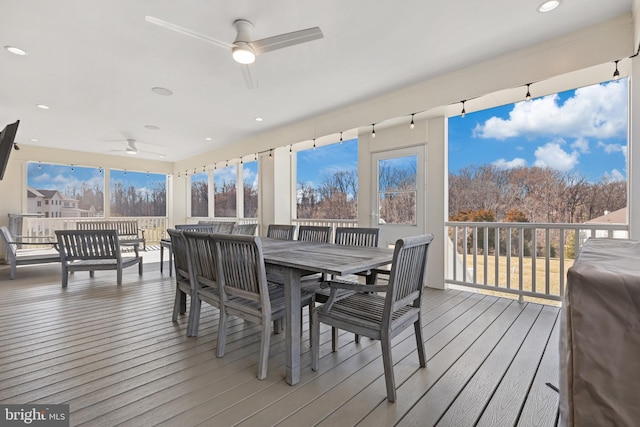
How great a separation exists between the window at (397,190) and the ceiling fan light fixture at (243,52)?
2.71 m

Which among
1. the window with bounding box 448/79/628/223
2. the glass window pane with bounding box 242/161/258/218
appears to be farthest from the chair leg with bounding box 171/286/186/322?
the glass window pane with bounding box 242/161/258/218

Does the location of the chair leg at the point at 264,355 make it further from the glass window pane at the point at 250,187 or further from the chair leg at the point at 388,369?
the glass window pane at the point at 250,187

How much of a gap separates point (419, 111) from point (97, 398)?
4.05m

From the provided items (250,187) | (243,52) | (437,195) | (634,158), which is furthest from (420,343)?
(250,187)

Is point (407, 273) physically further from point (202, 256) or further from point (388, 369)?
point (202, 256)

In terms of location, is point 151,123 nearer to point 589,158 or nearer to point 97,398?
point 97,398

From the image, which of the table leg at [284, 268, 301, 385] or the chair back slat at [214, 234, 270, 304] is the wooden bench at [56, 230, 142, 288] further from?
the table leg at [284, 268, 301, 385]

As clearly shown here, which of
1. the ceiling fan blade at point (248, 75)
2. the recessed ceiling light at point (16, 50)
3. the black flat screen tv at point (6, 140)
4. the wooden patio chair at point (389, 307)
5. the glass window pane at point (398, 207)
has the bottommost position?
the wooden patio chair at point (389, 307)

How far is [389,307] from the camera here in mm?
1671

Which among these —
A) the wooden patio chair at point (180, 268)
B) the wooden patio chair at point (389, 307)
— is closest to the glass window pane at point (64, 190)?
the wooden patio chair at point (180, 268)

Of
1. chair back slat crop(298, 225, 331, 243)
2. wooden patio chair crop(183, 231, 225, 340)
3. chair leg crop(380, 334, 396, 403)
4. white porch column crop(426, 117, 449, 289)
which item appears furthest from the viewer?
white porch column crop(426, 117, 449, 289)

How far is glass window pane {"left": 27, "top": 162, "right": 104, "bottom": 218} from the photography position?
7480mm

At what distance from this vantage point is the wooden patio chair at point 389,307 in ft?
5.47

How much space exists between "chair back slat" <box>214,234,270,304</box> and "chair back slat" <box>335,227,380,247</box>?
1496 millimetres
